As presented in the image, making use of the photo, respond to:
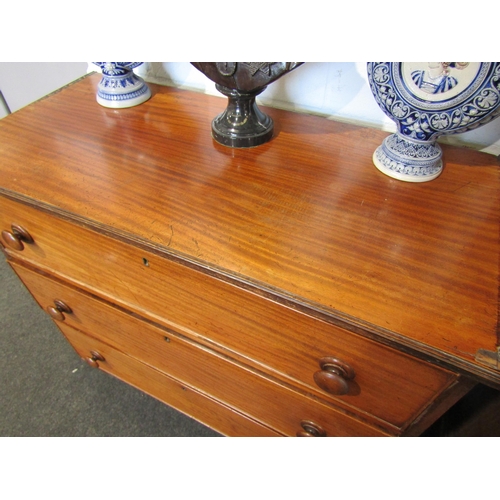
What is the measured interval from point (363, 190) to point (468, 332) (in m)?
0.28

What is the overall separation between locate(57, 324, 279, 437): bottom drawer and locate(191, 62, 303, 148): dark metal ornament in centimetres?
62

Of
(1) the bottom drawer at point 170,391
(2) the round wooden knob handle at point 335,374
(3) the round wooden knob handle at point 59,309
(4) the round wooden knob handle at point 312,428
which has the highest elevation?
(2) the round wooden knob handle at point 335,374

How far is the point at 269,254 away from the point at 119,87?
1.89 feet

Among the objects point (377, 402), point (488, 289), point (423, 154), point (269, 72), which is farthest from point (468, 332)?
point (269, 72)

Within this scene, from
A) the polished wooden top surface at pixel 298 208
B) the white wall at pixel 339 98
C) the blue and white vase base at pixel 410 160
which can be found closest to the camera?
the polished wooden top surface at pixel 298 208

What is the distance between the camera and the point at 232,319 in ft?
1.87

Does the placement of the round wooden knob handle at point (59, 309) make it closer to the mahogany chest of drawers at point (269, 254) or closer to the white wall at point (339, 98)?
the mahogany chest of drawers at point (269, 254)

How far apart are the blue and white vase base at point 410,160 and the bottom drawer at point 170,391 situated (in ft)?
2.05

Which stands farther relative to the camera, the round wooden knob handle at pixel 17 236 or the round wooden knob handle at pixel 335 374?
the round wooden knob handle at pixel 17 236

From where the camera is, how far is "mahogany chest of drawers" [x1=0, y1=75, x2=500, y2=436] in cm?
44

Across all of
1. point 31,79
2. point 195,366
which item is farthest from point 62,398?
point 31,79

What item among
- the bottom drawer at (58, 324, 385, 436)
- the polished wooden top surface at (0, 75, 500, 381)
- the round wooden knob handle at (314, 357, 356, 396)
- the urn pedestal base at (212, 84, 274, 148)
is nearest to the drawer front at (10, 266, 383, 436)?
the bottom drawer at (58, 324, 385, 436)

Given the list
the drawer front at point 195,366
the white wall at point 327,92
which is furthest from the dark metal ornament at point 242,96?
the drawer front at point 195,366

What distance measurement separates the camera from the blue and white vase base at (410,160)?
0.58m
